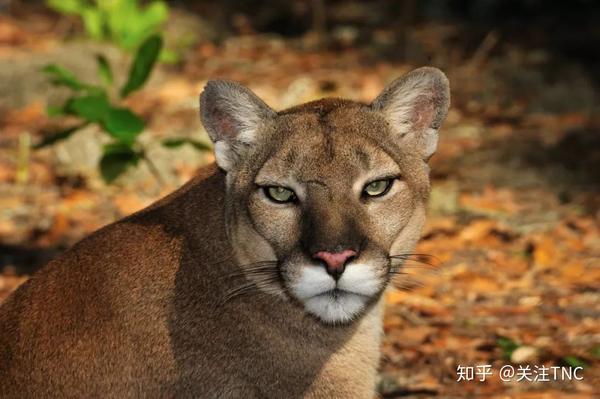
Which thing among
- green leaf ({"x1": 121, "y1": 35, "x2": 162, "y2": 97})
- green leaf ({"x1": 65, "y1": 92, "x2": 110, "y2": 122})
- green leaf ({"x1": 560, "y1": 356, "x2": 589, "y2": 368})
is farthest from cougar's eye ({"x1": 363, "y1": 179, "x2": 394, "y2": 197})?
green leaf ({"x1": 121, "y1": 35, "x2": 162, "y2": 97})

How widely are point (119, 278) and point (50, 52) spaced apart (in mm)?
8935

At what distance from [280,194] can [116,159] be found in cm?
312

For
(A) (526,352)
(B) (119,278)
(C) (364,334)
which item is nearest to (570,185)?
(A) (526,352)

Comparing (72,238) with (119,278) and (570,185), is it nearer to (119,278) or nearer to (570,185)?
(119,278)

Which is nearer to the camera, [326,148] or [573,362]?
[326,148]

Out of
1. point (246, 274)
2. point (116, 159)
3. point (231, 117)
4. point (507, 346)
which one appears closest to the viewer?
point (246, 274)

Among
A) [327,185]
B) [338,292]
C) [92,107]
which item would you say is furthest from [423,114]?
[92,107]

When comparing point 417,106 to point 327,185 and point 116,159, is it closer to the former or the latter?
point 327,185

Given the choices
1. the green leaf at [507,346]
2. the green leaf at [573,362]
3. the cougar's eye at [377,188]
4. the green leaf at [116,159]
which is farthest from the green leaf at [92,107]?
the green leaf at [573,362]

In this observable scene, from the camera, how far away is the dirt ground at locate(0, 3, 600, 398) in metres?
7.25

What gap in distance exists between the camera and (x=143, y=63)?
801 cm

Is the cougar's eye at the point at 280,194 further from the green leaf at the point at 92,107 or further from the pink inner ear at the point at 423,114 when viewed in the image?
the green leaf at the point at 92,107

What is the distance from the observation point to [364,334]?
223 inches

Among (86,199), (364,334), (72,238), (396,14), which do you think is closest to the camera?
(364,334)
